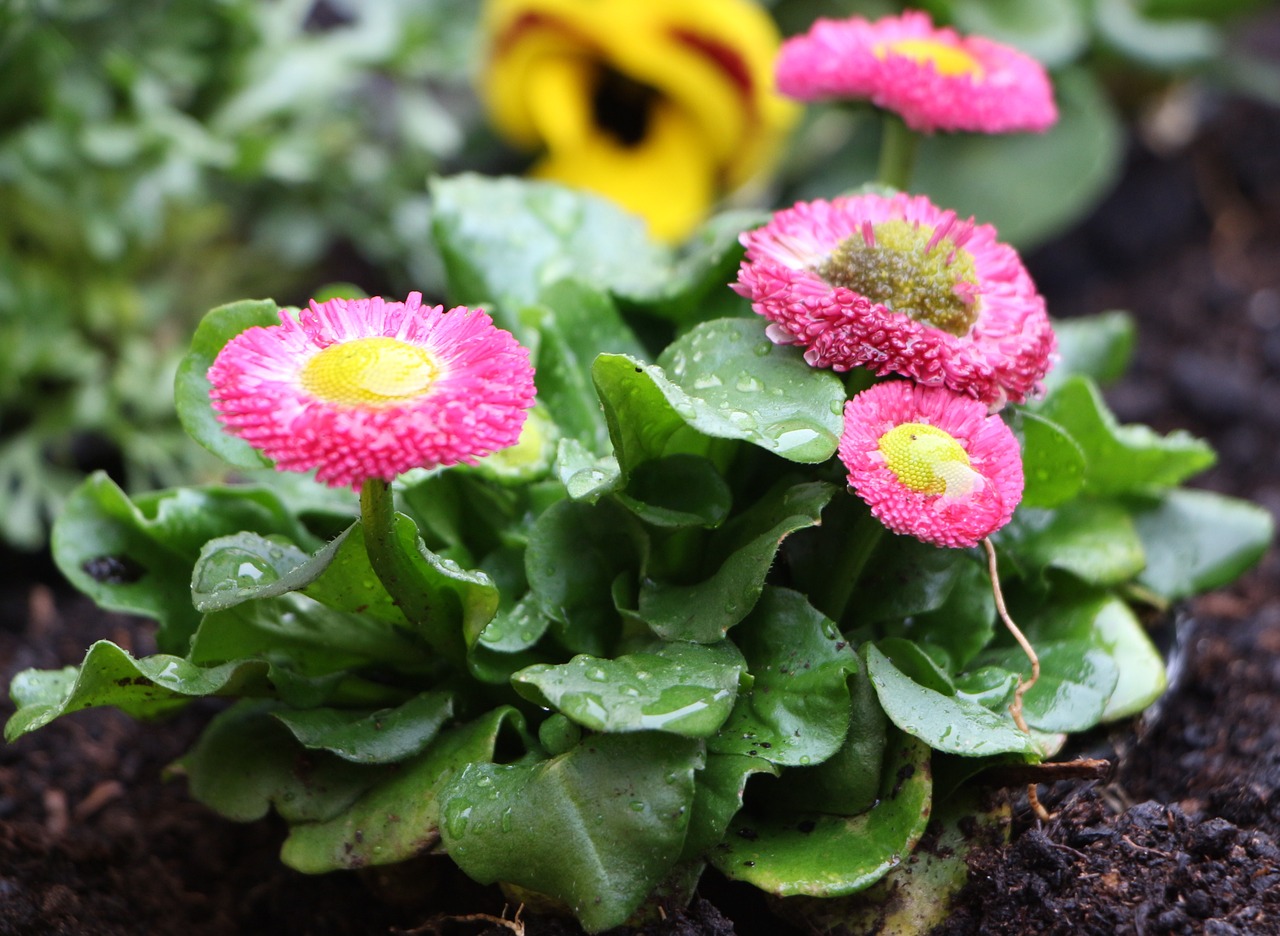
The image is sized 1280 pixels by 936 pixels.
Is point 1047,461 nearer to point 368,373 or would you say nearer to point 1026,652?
point 1026,652

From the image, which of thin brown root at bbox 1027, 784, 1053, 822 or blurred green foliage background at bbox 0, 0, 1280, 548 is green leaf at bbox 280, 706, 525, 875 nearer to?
thin brown root at bbox 1027, 784, 1053, 822

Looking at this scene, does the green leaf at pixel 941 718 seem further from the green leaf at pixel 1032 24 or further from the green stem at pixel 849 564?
the green leaf at pixel 1032 24

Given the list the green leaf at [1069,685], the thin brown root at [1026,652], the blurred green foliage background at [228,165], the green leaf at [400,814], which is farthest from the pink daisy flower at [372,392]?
the blurred green foliage background at [228,165]

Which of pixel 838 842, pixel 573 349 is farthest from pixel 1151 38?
pixel 838 842

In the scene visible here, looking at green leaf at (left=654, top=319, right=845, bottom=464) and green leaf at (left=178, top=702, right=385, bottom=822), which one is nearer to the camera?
green leaf at (left=654, top=319, right=845, bottom=464)

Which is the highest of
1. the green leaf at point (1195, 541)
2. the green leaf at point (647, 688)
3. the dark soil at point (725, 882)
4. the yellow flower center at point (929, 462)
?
the yellow flower center at point (929, 462)

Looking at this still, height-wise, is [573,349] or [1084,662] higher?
[573,349]

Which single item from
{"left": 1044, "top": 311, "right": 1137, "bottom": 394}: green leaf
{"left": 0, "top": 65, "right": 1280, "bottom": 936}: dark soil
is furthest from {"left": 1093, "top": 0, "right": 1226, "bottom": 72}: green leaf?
{"left": 1044, "top": 311, "right": 1137, "bottom": 394}: green leaf
